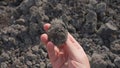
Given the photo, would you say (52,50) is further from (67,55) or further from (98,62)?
(98,62)

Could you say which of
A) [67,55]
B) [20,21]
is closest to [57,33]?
[67,55]

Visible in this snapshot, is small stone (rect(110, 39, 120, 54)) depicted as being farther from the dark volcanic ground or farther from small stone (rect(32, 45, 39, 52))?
small stone (rect(32, 45, 39, 52))

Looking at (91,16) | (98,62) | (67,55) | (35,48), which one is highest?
(67,55)

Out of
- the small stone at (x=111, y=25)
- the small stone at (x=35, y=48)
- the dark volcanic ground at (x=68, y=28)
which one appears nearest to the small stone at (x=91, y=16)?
the dark volcanic ground at (x=68, y=28)

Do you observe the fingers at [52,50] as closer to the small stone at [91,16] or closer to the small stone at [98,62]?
the small stone at [98,62]

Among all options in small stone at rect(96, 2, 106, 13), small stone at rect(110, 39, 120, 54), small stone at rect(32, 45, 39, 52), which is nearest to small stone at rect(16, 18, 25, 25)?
small stone at rect(32, 45, 39, 52)

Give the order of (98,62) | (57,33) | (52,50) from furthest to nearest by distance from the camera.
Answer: (98,62), (57,33), (52,50)
